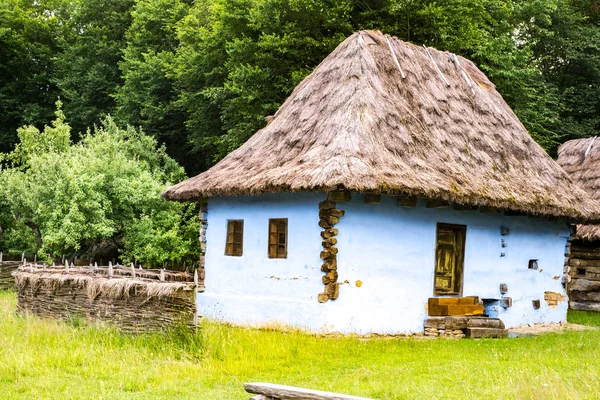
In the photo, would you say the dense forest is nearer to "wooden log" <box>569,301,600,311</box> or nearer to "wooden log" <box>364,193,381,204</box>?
"wooden log" <box>569,301,600,311</box>

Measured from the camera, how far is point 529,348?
12.2 metres

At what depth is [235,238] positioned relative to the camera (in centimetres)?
1488

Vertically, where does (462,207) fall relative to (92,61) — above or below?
below

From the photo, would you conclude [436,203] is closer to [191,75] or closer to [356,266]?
[356,266]

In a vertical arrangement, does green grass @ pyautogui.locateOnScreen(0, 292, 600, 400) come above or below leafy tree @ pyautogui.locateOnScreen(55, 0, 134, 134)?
below

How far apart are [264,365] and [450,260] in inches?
236

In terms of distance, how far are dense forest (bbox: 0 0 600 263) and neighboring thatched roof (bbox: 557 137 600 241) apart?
7.62 ft

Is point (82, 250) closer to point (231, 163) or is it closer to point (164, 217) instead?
point (164, 217)

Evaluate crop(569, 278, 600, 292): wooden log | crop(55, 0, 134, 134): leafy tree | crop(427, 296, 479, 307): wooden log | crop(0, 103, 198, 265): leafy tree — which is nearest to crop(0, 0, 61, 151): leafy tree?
crop(55, 0, 134, 134): leafy tree

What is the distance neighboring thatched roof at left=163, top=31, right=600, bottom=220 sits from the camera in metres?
12.6

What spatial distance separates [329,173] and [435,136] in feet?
11.5

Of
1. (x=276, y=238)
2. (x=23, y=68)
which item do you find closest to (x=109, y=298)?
(x=276, y=238)

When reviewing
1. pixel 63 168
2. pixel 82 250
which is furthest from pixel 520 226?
pixel 82 250

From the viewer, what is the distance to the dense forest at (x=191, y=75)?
23.1 m
